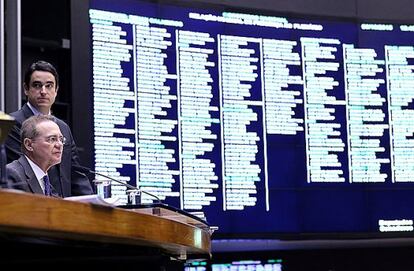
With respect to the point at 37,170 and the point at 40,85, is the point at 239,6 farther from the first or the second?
the point at 37,170

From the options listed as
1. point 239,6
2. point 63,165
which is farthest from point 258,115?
point 63,165

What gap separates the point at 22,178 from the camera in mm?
2150

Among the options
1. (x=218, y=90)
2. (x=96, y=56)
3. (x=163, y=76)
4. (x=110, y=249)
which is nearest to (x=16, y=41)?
(x=96, y=56)

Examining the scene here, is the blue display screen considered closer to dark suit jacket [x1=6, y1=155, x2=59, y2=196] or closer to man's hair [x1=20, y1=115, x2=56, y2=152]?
man's hair [x1=20, y1=115, x2=56, y2=152]

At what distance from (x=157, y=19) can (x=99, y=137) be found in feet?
2.65

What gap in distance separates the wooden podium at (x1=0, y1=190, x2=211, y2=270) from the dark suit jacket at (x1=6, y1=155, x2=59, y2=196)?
0.35 m

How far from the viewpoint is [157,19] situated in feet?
16.0

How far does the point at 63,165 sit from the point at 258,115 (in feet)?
6.87

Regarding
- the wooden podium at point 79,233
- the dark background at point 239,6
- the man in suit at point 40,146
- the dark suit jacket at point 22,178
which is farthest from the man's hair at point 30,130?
the dark background at point 239,6

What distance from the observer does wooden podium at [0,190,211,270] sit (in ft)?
4.27

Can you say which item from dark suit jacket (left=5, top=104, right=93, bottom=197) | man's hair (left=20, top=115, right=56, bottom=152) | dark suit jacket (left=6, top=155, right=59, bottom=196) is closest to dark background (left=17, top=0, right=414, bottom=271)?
dark suit jacket (left=5, top=104, right=93, bottom=197)

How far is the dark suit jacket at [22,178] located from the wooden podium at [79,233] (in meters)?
0.35

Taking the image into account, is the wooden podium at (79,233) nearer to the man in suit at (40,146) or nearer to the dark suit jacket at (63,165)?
the man in suit at (40,146)

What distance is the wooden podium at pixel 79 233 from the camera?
130 centimetres
